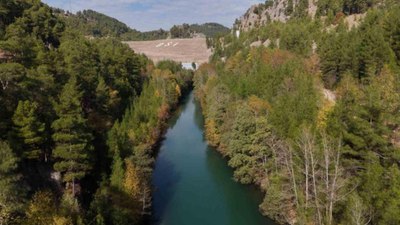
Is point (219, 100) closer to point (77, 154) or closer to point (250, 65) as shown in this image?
→ point (250, 65)

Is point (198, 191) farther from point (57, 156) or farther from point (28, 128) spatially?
point (28, 128)

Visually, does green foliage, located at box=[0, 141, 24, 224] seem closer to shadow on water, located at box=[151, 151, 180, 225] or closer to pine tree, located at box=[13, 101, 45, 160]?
pine tree, located at box=[13, 101, 45, 160]

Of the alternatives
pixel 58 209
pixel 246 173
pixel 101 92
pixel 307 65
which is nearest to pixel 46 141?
pixel 58 209

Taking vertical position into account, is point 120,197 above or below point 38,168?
below

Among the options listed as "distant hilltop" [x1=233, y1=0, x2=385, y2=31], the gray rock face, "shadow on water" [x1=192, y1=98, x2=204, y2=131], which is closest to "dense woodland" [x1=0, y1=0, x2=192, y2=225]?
"shadow on water" [x1=192, y1=98, x2=204, y2=131]

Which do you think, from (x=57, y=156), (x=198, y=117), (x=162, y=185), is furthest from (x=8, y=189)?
(x=198, y=117)

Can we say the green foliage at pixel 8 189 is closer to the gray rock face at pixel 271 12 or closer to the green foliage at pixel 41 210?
the green foliage at pixel 41 210
